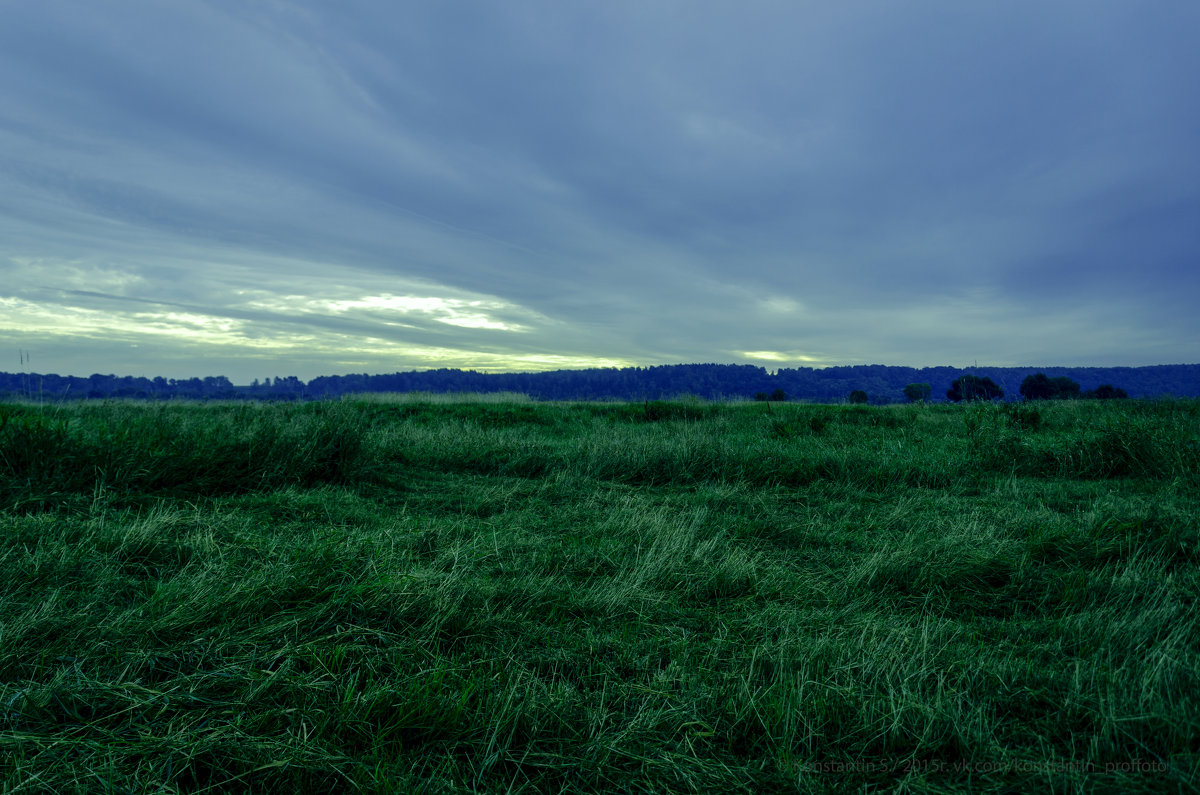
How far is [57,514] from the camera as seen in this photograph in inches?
167

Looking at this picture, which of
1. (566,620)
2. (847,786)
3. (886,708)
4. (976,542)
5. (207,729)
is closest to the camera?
(847,786)

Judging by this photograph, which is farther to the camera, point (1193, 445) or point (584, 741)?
point (1193, 445)

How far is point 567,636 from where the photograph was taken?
2.63m

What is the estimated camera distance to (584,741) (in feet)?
6.18

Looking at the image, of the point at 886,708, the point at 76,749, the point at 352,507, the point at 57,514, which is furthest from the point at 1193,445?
the point at 57,514

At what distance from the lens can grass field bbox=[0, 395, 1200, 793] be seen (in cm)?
173

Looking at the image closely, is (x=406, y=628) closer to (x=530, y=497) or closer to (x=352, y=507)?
(x=352, y=507)

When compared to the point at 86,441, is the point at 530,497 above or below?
below

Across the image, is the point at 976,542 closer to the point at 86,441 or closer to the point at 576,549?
the point at 576,549

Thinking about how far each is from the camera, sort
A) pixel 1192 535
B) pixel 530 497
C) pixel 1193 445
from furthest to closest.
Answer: pixel 1193 445, pixel 530 497, pixel 1192 535

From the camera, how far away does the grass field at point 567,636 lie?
1728 millimetres

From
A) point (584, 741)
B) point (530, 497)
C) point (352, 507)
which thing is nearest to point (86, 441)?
point (352, 507)

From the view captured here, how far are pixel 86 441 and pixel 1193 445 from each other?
38.4 ft

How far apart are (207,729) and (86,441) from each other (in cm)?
499
